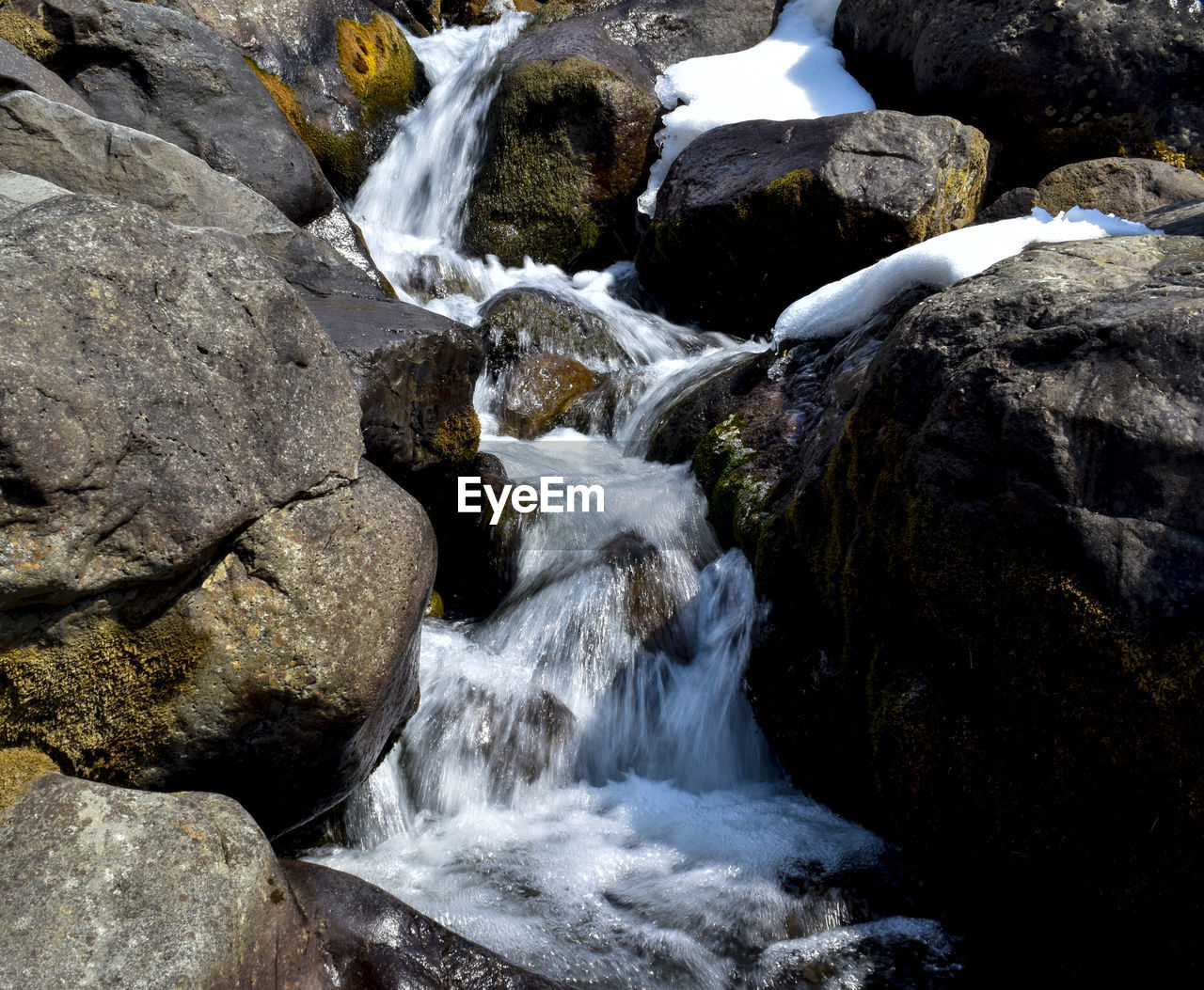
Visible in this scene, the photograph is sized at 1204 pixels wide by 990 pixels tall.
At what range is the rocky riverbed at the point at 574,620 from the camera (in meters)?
2.15

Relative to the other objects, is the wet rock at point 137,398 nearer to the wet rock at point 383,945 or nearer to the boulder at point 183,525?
the boulder at point 183,525

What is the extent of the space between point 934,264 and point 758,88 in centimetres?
677

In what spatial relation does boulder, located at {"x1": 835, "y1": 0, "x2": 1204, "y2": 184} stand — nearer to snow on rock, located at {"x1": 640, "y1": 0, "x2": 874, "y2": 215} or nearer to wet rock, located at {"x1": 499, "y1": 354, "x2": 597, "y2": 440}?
snow on rock, located at {"x1": 640, "y1": 0, "x2": 874, "y2": 215}

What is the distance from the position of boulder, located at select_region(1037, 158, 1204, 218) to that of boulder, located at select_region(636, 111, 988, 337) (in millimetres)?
1272

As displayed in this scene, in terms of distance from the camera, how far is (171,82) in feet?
21.5

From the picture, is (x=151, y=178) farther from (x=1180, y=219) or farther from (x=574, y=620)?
(x=1180, y=219)

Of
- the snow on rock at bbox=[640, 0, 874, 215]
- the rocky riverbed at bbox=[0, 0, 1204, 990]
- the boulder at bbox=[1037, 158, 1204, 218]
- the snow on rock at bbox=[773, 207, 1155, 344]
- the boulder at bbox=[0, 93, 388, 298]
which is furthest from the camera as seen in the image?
the snow on rock at bbox=[640, 0, 874, 215]

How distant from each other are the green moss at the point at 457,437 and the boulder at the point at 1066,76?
6295 millimetres

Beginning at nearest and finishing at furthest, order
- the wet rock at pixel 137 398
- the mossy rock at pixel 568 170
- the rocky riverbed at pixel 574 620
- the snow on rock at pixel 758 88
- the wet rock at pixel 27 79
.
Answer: the wet rock at pixel 137 398
the rocky riverbed at pixel 574 620
the wet rock at pixel 27 79
the snow on rock at pixel 758 88
the mossy rock at pixel 568 170

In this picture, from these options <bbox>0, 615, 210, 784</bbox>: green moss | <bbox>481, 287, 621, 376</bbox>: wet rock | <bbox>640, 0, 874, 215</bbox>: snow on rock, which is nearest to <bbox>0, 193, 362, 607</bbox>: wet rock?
<bbox>0, 615, 210, 784</bbox>: green moss

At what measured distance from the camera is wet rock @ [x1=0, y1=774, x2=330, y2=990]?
182 centimetres

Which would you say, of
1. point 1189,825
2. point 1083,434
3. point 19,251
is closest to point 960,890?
point 1189,825

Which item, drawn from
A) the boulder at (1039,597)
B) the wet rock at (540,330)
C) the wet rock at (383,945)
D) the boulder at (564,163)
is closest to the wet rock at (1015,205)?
the boulder at (1039,597)

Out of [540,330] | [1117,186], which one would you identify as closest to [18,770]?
[540,330]
